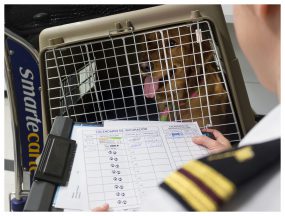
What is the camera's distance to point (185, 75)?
1095 mm

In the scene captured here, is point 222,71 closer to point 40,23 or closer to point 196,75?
point 196,75

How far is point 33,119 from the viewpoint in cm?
120

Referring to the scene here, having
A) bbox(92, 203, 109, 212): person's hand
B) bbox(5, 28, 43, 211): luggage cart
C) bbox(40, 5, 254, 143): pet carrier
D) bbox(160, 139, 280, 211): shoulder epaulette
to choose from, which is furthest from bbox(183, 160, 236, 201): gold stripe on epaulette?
bbox(5, 28, 43, 211): luggage cart

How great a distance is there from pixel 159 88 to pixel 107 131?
0.28 meters

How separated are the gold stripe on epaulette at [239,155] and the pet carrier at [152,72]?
0.63 m

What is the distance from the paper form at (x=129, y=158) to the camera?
2.65ft

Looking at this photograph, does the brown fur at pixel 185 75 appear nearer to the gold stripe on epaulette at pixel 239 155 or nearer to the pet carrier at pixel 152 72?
the pet carrier at pixel 152 72

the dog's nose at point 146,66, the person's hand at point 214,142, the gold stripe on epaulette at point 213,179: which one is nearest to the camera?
the gold stripe on epaulette at point 213,179

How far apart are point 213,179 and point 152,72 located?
30.1 inches

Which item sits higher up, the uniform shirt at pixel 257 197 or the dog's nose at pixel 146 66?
the dog's nose at pixel 146 66

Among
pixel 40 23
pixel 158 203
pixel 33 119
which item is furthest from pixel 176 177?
pixel 40 23

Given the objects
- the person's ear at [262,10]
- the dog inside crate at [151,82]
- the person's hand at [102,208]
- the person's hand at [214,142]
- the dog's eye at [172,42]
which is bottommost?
the person's hand at [102,208]

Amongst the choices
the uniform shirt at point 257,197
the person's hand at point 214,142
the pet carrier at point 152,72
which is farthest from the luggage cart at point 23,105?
the uniform shirt at point 257,197

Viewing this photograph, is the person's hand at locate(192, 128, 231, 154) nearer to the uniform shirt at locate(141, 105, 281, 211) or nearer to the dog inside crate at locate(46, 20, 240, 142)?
the dog inside crate at locate(46, 20, 240, 142)
